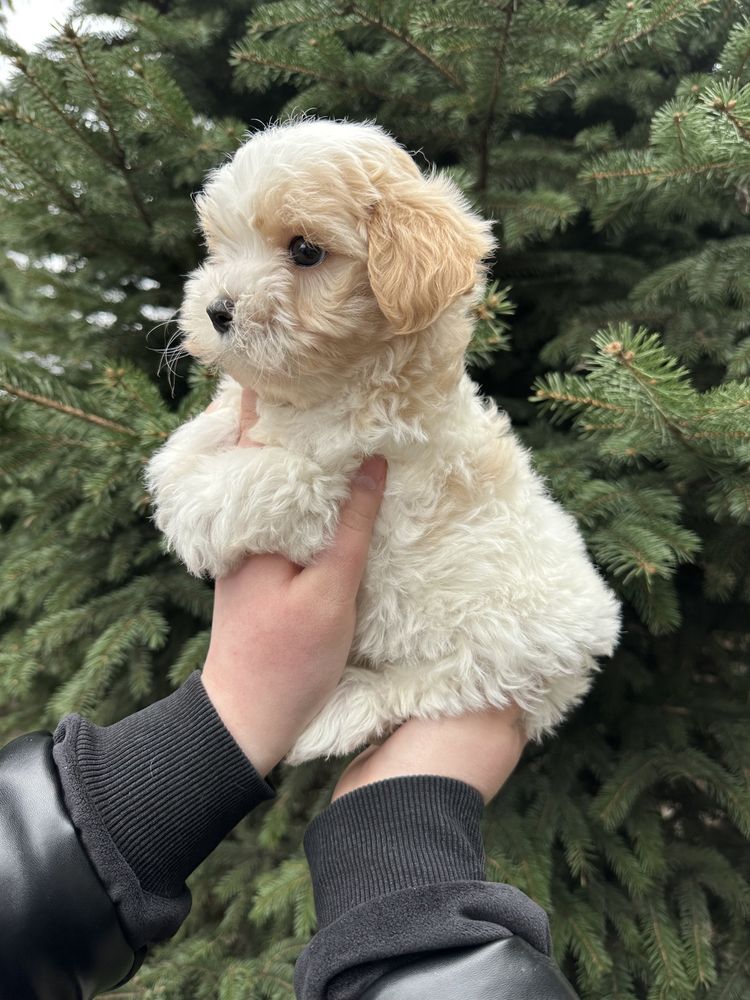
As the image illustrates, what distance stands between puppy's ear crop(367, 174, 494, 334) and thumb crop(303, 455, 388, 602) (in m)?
0.33

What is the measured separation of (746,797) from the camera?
6.07 ft

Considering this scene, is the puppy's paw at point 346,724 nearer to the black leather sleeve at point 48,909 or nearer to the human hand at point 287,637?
the human hand at point 287,637

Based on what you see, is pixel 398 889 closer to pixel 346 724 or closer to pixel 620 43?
pixel 346 724

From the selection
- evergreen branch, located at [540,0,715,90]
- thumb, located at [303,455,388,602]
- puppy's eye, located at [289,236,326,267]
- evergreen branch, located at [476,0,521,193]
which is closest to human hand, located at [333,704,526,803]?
thumb, located at [303,455,388,602]

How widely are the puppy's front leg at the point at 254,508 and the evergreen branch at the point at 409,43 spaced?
4.48 ft

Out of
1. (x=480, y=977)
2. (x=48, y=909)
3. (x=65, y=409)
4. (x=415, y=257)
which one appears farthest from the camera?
(x=65, y=409)

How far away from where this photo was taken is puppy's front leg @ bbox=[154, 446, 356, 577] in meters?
1.32

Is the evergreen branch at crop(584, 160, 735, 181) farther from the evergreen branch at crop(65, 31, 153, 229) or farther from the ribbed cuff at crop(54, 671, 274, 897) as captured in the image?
the ribbed cuff at crop(54, 671, 274, 897)

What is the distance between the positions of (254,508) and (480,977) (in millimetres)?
890

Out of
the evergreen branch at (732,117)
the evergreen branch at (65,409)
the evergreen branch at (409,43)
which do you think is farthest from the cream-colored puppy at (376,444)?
the evergreen branch at (409,43)

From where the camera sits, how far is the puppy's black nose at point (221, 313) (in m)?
1.23

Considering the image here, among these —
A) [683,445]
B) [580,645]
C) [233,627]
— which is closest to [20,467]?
[233,627]

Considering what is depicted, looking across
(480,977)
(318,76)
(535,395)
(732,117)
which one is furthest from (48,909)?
(318,76)

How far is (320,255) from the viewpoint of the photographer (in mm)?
1248
